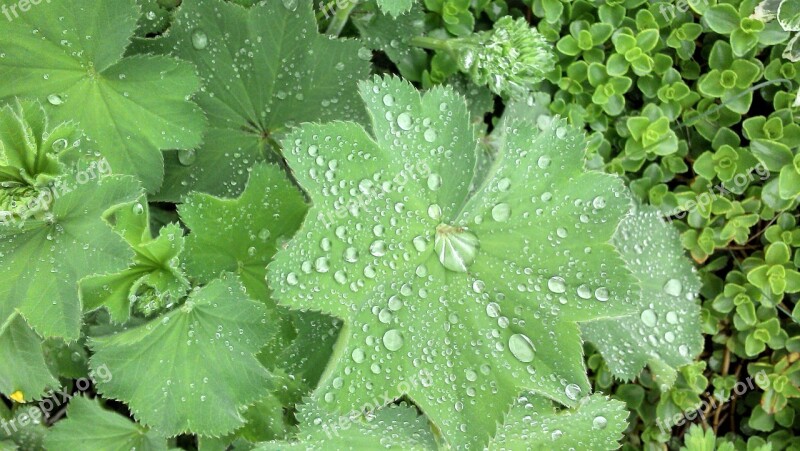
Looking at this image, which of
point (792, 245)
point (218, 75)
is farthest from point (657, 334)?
point (218, 75)

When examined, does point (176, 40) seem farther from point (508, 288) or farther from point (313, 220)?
point (508, 288)

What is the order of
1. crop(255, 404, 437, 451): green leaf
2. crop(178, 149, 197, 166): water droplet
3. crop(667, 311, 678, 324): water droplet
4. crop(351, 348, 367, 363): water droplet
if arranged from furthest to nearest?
crop(667, 311, 678, 324): water droplet, crop(178, 149, 197, 166): water droplet, crop(255, 404, 437, 451): green leaf, crop(351, 348, 367, 363): water droplet

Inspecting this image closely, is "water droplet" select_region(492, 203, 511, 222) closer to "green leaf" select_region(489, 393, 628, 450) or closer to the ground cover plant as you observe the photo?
the ground cover plant

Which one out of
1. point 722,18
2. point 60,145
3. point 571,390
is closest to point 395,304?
point 571,390

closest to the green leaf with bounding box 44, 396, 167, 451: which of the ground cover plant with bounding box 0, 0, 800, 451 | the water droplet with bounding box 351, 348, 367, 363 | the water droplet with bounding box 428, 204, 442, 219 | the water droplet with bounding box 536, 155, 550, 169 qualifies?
the ground cover plant with bounding box 0, 0, 800, 451

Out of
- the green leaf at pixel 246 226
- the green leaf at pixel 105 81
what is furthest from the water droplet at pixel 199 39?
the green leaf at pixel 246 226

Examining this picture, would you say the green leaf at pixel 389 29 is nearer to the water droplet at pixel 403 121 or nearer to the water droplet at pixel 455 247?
the water droplet at pixel 403 121
